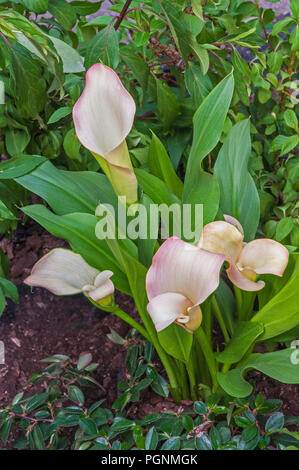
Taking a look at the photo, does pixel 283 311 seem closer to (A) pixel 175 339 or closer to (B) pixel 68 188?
(A) pixel 175 339

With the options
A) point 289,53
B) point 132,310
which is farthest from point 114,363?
point 289,53

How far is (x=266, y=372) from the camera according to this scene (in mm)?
646

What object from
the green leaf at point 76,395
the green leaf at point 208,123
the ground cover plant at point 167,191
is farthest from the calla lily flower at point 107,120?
the green leaf at point 76,395

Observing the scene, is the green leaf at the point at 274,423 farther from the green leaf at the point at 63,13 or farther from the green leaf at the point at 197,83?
the green leaf at the point at 63,13

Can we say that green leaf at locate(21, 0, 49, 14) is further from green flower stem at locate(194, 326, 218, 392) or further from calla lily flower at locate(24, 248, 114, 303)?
green flower stem at locate(194, 326, 218, 392)

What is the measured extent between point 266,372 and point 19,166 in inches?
16.7

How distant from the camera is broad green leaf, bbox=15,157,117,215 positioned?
0.75 m

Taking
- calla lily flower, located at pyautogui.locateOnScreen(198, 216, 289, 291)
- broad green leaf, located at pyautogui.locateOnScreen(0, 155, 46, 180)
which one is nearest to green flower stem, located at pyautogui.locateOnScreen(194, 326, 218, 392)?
calla lily flower, located at pyautogui.locateOnScreen(198, 216, 289, 291)

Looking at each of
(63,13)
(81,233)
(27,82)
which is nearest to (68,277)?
(81,233)

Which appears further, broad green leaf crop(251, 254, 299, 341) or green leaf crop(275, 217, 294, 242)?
green leaf crop(275, 217, 294, 242)

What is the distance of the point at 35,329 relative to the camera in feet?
3.20

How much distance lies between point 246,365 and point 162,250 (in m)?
0.23

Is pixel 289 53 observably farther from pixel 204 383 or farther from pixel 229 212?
pixel 204 383

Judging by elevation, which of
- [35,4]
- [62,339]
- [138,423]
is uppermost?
[35,4]
